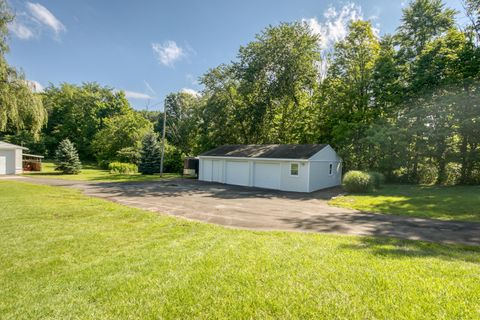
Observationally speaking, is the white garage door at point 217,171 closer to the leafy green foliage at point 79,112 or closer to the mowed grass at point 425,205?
the mowed grass at point 425,205

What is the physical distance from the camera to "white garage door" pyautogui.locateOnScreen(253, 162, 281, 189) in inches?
747

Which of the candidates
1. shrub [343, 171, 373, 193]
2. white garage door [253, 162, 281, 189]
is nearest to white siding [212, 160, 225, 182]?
white garage door [253, 162, 281, 189]

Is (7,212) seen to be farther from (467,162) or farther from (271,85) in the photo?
(467,162)

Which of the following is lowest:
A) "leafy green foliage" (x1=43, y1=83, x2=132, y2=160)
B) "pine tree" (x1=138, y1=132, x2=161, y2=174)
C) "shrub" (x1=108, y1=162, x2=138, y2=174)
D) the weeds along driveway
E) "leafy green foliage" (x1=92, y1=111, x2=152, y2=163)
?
the weeds along driveway

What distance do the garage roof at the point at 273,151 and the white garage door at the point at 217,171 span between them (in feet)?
2.38

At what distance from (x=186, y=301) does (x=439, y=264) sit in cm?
426

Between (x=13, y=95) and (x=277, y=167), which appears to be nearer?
(x=13, y=95)

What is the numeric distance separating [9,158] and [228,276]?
96.5 ft

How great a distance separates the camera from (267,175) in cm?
1958

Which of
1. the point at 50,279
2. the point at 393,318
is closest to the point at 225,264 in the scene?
the point at 393,318

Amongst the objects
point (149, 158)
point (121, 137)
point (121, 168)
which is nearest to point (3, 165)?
point (121, 168)

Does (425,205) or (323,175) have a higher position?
(323,175)

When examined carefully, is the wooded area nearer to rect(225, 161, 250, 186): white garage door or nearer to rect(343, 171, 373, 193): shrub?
rect(343, 171, 373, 193): shrub

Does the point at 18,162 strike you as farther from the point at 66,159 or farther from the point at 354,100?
the point at 354,100
